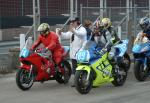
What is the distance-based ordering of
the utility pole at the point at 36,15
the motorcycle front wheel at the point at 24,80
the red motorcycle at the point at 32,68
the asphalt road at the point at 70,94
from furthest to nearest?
the utility pole at the point at 36,15 → the red motorcycle at the point at 32,68 → the motorcycle front wheel at the point at 24,80 → the asphalt road at the point at 70,94

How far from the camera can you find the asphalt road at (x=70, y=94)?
416 inches

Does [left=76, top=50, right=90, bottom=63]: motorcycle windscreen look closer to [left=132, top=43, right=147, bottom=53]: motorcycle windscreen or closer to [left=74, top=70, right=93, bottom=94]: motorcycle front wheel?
[left=74, top=70, right=93, bottom=94]: motorcycle front wheel

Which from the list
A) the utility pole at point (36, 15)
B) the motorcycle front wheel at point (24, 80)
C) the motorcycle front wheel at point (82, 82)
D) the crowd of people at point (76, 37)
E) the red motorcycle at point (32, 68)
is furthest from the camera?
the utility pole at point (36, 15)

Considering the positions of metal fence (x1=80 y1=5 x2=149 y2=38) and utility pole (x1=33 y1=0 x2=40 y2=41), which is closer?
utility pole (x1=33 y1=0 x2=40 y2=41)

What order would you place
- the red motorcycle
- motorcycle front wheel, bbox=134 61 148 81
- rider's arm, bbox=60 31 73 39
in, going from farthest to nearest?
motorcycle front wheel, bbox=134 61 148 81 → rider's arm, bbox=60 31 73 39 → the red motorcycle

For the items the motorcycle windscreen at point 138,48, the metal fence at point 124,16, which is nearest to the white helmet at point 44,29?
the motorcycle windscreen at point 138,48

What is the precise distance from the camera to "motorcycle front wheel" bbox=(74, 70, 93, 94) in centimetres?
1092

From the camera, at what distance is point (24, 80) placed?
1165cm

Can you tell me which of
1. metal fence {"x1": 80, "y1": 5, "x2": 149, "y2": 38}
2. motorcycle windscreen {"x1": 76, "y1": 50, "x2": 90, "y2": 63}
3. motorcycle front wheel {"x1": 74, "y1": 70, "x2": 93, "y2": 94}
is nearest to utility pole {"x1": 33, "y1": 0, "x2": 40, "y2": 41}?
metal fence {"x1": 80, "y1": 5, "x2": 149, "y2": 38}

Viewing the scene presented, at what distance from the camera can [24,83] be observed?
1170cm

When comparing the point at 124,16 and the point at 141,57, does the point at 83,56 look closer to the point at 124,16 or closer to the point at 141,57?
the point at 141,57

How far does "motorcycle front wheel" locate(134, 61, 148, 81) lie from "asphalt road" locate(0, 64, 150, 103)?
133 millimetres

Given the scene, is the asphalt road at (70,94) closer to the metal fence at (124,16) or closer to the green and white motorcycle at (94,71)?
the green and white motorcycle at (94,71)

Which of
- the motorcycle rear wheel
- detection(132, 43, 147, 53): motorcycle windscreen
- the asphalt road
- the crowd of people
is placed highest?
the crowd of people
